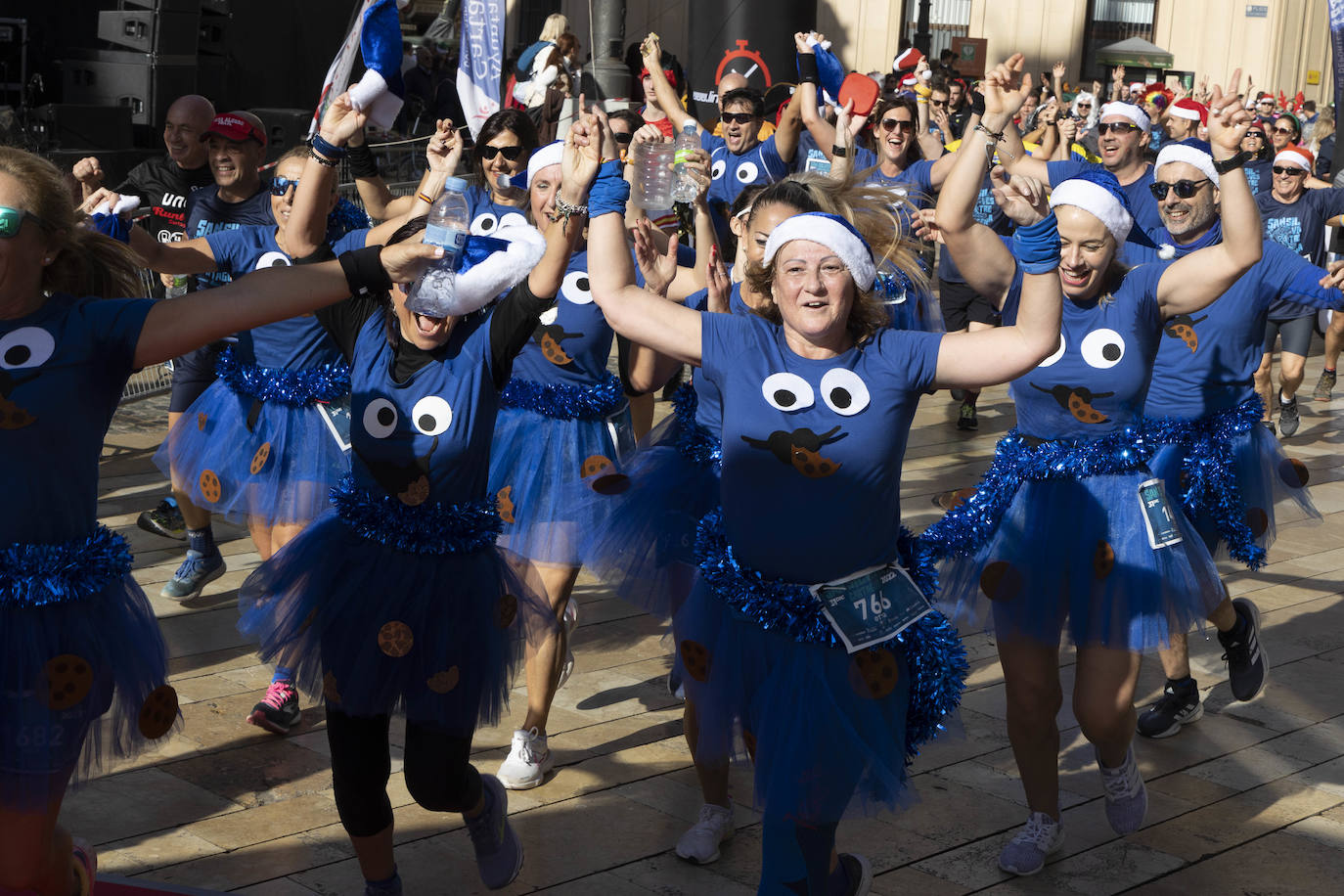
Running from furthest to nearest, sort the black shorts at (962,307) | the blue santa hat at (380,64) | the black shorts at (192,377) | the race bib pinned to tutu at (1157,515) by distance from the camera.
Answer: the black shorts at (962,307) < the black shorts at (192,377) < the race bib pinned to tutu at (1157,515) < the blue santa hat at (380,64)

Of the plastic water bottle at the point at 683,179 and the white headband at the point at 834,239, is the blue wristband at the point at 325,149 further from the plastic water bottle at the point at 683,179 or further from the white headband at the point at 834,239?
the white headband at the point at 834,239

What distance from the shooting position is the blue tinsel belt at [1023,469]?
15.1ft

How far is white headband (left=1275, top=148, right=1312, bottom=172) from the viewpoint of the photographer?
35.0 feet

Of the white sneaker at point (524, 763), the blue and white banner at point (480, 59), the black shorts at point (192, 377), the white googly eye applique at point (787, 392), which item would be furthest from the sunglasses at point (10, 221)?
the blue and white banner at point (480, 59)

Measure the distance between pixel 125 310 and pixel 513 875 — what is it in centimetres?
190

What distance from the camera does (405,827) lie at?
15.2 feet

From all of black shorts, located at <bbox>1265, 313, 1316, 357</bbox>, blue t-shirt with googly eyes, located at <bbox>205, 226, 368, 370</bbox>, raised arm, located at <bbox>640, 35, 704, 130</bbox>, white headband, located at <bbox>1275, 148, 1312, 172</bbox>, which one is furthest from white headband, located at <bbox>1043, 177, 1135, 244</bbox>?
white headband, located at <bbox>1275, 148, 1312, 172</bbox>

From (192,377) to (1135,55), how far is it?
38.5 m

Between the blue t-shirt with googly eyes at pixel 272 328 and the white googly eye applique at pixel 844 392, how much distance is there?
9.09ft

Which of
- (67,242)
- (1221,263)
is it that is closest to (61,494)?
(67,242)

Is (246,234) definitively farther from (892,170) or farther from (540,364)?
(892,170)

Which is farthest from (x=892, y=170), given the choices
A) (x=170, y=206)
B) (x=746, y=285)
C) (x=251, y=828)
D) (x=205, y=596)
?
(x=251, y=828)

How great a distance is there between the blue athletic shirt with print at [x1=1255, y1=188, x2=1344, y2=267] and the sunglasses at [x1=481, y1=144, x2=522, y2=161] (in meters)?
6.51

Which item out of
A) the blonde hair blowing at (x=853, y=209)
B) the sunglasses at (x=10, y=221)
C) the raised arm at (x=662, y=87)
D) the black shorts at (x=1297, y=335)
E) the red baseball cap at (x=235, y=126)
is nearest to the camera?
the sunglasses at (x=10, y=221)
